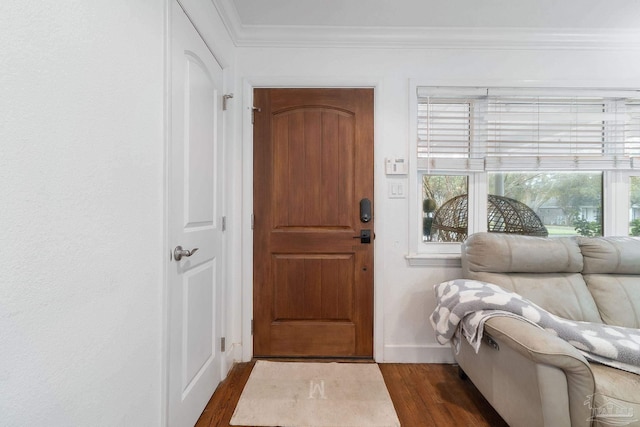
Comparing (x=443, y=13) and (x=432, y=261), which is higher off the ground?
(x=443, y=13)

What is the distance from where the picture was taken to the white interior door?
1278mm

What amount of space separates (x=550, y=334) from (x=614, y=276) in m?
0.97

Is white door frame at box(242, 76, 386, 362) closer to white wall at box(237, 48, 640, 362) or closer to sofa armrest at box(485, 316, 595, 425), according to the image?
white wall at box(237, 48, 640, 362)

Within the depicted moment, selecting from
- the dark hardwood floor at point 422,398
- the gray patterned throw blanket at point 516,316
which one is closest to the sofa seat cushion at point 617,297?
the gray patterned throw blanket at point 516,316

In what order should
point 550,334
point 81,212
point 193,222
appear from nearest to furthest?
1. point 81,212
2. point 550,334
3. point 193,222

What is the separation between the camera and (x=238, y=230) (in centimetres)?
212

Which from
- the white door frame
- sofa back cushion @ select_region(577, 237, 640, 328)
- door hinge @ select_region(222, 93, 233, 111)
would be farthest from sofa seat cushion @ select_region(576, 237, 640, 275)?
door hinge @ select_region(222, 93, 233, 111)

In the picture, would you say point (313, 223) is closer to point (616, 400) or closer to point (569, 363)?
point (569, 363)

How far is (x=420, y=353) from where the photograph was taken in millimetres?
2107

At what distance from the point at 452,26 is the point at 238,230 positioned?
2119mm

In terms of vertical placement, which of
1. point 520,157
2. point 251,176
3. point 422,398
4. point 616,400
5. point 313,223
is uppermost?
point 520,157

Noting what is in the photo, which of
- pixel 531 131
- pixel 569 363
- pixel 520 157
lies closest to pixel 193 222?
pixel 569 363

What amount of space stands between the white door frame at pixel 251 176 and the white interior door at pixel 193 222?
292 mm

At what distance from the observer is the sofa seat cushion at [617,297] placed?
1.66m
